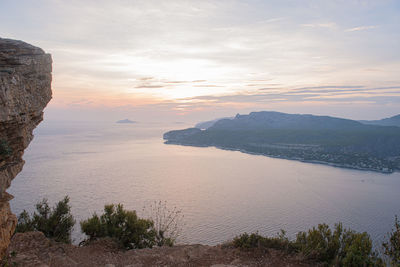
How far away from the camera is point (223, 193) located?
31359 millimetres

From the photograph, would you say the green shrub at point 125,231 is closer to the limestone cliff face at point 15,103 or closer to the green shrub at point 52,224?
the green shrub at point 52,224

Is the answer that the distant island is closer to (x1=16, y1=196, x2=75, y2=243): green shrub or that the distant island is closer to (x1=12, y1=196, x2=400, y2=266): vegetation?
(x1=12, y1=196, x2=400, y2=266): vegetation

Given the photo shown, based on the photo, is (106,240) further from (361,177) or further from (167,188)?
(361,177)

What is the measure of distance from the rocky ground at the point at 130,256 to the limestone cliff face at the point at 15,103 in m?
1.97

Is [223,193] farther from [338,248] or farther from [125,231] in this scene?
[338,248]

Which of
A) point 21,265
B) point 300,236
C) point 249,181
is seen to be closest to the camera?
point 21,265

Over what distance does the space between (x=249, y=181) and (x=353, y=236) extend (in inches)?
1263

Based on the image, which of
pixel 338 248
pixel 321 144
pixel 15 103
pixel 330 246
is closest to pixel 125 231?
pixel 15 103

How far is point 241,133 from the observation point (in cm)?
10075

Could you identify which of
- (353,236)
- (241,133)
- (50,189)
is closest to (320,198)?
(353,236)

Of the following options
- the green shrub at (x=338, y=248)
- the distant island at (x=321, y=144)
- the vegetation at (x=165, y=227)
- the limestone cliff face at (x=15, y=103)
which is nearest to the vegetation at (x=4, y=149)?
the limestone cliff face at (x=15, y=103)

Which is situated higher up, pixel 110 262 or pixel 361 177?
pixel 110 262

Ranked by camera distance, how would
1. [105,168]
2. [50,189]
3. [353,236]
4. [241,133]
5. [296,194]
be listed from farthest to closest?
1. [241,133]
2. [105,168]
3. [296,194]
4. [50,189]
5. [353,236]

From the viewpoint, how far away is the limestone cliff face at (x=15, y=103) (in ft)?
14.6
